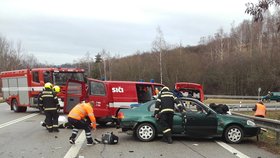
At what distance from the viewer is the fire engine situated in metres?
20.2

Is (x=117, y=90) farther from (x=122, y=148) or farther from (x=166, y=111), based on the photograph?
(x=122, y=148)

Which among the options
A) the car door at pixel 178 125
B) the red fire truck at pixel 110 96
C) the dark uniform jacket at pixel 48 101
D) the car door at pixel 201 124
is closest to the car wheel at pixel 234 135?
the car door at pixel 201 124

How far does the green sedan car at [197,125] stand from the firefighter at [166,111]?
0.23m

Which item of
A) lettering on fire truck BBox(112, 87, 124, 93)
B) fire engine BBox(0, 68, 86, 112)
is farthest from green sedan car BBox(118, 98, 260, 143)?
fire engine BBox(0, 68, 86, 112)

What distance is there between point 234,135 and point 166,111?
6.87 feet

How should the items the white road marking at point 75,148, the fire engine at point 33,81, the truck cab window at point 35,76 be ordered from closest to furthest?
the white road marking at point 75,148, the fire engine at point 33,81, the truck cab window at point 35,76

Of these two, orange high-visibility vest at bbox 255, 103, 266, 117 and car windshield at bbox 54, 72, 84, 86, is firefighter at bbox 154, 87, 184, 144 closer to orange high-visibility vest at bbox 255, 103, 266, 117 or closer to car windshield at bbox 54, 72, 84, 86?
orange high-visibility vest at bbox 255, 103, 266, 117

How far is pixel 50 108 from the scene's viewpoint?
1312cm

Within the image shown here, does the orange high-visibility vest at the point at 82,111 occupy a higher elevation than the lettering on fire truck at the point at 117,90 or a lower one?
lower

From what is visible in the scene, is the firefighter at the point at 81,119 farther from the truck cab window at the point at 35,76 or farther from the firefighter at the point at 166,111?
the truck cab window at the point at 35,76

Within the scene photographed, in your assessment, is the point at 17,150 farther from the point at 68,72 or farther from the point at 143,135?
the point at 68,72

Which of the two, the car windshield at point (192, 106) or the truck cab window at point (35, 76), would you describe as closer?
the car windshield at point (192, 106)

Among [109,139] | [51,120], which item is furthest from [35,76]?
[109,139]

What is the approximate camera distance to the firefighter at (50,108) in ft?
42.5
